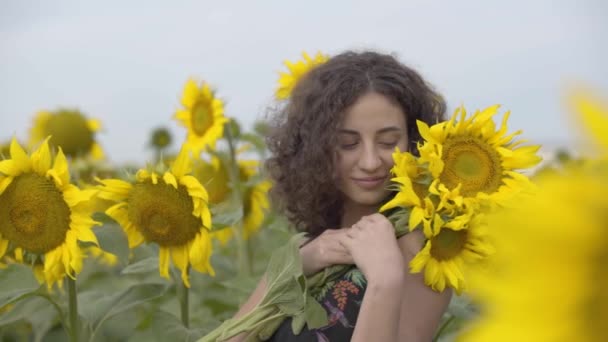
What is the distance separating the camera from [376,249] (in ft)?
4.00

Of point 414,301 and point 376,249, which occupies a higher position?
point 376,249

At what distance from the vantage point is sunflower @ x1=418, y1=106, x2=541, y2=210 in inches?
48.1

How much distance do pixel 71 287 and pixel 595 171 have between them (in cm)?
131

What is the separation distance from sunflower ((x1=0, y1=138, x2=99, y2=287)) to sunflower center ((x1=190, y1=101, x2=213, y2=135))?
1.04 meters

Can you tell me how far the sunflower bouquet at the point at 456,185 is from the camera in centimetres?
121

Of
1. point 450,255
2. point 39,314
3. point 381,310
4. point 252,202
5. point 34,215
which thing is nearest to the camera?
point 381,310

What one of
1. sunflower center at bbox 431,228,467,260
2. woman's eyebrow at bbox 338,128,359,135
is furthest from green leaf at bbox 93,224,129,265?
sunflower center at bbox 431,228,467,260

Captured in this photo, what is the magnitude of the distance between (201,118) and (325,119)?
1.06m

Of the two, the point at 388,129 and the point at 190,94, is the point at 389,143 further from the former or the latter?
the point at 190,94

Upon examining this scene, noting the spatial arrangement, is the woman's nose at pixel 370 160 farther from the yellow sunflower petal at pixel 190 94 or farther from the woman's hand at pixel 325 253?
the yellow sunflower petal at pixel 190 94

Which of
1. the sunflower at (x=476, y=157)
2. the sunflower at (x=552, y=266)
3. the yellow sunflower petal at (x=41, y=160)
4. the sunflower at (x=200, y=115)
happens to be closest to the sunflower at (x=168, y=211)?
the yellow sunflower petal at (x=41, y=160)

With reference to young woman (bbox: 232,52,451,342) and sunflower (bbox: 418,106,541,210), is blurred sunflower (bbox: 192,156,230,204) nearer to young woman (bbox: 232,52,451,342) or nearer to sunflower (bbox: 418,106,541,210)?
young woman (bbox: 232,52,451,342)

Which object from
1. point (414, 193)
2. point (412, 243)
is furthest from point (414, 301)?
point (414, 193)

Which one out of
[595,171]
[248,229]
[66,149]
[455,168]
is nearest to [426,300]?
[455,168]
